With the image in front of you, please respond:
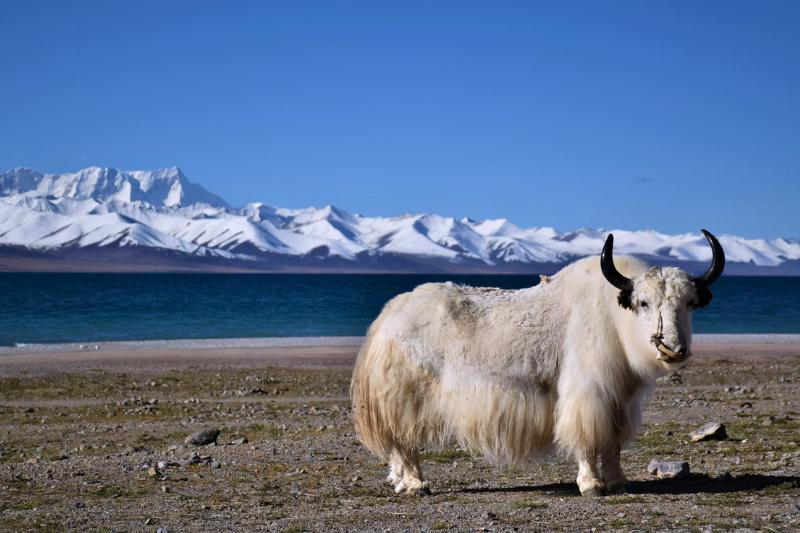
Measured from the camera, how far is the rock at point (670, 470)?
9.34 m

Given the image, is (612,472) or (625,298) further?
(612,472)

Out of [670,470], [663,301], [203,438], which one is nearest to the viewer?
[663,301]

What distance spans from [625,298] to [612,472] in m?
1.45

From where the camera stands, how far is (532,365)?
8734mm

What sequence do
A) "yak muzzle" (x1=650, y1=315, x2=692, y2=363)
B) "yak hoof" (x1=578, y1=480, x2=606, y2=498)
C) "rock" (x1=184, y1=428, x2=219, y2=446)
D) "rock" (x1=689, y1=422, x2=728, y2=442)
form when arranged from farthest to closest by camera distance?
"rock" (x1=184, y1=428, x2=219, y2=446) → "rock" (x1=689, y1=422, x2=728, y2=442) → "yak hoof" (x1=578, y1=480, x2=606, y2=498) → "yak muzzle" (x1=650, y1=315, x2=692, y2=363)

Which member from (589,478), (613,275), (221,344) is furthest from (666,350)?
(221,344)

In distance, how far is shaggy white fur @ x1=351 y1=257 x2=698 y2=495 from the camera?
8477mm

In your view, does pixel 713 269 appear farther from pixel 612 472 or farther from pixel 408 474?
pixel 408 474

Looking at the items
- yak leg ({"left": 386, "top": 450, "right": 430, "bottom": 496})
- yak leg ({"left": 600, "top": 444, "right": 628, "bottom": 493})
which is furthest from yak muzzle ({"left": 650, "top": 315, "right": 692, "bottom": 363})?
yak leg ({"left": 386, "top": 450, "right": 430, "bottom": 496})

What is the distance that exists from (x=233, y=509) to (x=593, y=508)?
2823 millimetres

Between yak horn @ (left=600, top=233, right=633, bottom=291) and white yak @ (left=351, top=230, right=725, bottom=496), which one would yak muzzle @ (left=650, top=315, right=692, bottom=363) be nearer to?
white yak @ (left=351, top=230, right=725, bottom=496)

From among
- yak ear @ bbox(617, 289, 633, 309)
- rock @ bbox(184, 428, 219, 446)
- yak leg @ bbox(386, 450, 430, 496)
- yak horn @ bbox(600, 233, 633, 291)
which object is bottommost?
rock @ bbox(184, 428, 219, 446)

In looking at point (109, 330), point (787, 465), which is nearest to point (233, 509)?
point (787, 465)

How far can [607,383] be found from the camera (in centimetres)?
852
